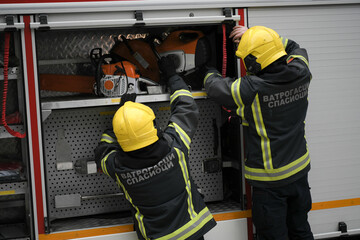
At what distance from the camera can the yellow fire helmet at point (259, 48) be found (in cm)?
316

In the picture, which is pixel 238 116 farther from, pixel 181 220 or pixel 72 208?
pixel 72 208

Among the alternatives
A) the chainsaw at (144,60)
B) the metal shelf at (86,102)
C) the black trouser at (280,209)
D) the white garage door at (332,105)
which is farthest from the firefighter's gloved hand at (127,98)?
the white garage door at (332,105)

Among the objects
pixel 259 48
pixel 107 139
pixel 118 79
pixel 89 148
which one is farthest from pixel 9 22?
pixel 259 48

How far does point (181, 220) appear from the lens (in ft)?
10.0

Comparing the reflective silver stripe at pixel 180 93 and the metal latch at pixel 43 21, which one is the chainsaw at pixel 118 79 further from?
the metal latch at pixel 43 21

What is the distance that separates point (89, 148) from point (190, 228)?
99 centimetres

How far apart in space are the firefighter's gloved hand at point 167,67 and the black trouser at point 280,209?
3.27 feet

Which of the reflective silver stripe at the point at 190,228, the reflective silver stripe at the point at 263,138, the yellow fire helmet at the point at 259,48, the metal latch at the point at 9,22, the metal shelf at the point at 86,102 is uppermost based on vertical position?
the metal latch at the point at 9,22

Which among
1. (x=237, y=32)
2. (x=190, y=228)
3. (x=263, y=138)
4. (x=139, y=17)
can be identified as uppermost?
(x=139, y=17)

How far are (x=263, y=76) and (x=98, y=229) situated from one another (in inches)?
59.4

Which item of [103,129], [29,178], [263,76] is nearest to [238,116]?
[263,76]

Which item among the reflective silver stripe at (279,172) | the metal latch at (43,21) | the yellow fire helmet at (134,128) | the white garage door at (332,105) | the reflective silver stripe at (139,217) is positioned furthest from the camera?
the white garage door at (332,105)

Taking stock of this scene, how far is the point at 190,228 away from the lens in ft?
10.1

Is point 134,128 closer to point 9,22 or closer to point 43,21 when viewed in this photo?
point 43,21
